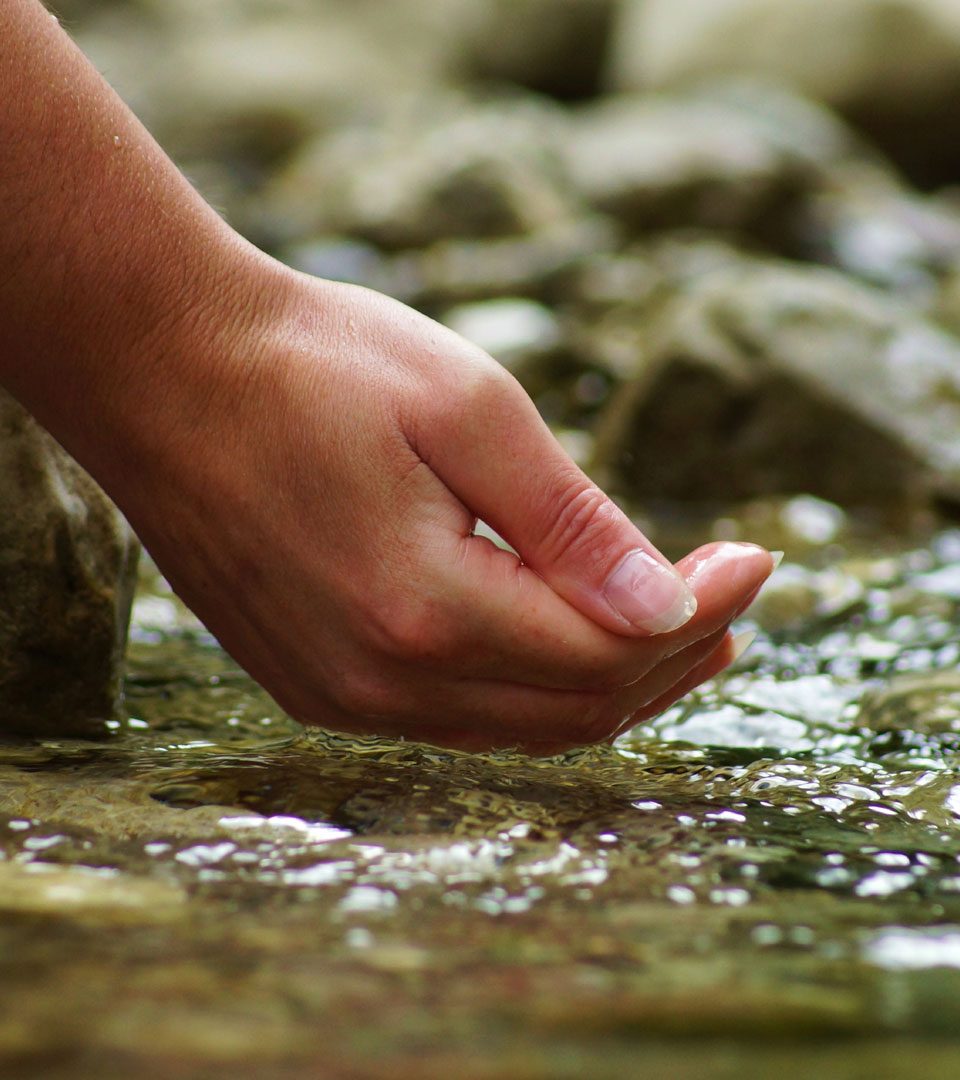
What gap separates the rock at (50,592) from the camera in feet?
5.96

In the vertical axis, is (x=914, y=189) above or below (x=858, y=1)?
below

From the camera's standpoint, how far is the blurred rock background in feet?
15.0

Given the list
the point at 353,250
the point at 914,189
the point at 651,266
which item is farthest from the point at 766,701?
the point at 914,189

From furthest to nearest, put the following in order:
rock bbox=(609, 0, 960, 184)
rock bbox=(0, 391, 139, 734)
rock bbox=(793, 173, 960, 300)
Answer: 1. rock bbox=(609, 0, 960, 184)
2. rock bbox=(793, 173, 960, 300)
3. rock bbox=(0, 391, 139, 734)

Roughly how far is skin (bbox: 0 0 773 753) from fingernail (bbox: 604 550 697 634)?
0.01 m

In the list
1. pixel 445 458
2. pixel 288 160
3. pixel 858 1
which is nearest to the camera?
pixel 445 458

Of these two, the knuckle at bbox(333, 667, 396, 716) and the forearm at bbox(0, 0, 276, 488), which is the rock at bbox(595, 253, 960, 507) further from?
the forearm at bbox(0, 0, 276, 488)

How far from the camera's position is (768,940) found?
1.09 meters

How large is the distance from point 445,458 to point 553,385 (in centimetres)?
455

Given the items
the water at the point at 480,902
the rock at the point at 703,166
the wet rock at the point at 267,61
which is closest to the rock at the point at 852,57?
the rock at the point at 703,166

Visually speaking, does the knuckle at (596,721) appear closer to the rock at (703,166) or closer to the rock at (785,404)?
the rock at (785,404)

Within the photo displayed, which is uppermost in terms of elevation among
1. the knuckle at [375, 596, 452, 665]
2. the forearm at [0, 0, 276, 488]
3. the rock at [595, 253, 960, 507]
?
the rock at [595, 253, 960, 507]

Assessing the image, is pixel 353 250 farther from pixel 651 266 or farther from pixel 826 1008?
pixel 826 1008

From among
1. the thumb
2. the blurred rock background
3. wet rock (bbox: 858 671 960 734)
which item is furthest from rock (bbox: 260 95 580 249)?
the thumb
